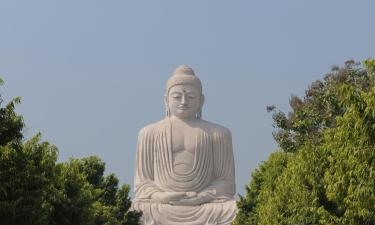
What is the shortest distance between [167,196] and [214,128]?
401 cm

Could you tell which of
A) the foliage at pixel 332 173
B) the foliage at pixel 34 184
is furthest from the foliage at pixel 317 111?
the foliage at pixel 34 184

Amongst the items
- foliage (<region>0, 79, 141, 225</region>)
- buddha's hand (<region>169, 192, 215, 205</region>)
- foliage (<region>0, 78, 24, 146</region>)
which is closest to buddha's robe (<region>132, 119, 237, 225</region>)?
buddha's hand (<region>169, 192, 215, 205</region>)

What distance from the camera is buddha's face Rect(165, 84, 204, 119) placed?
164ft

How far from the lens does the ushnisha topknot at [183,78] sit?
50.2 metres

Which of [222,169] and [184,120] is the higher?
[184,120]

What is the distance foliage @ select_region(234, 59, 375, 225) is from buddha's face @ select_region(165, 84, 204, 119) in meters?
11.0

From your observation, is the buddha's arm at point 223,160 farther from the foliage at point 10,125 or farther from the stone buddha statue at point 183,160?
the foliage at point 10,125

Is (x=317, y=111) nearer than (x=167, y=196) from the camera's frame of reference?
Yes

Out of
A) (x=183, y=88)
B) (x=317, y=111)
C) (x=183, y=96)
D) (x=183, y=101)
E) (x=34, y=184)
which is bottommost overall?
(x=34, y=184)

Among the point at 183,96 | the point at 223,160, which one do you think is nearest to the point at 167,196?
the point at 223,160

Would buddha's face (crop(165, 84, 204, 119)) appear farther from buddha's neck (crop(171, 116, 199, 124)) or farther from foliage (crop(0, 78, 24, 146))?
foliage (crop(0, 78, 24, 146))

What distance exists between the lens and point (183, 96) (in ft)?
164

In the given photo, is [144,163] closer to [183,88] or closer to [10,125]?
[183,88]

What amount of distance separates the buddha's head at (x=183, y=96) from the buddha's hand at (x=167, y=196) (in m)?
3.68
